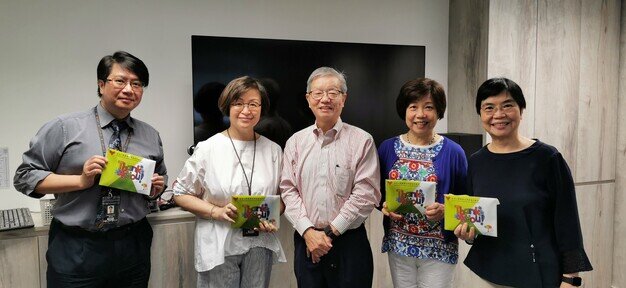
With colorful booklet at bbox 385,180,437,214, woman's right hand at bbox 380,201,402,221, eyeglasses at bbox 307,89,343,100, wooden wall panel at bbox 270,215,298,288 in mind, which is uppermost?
eyeglasses at bbox 307,89,343,100

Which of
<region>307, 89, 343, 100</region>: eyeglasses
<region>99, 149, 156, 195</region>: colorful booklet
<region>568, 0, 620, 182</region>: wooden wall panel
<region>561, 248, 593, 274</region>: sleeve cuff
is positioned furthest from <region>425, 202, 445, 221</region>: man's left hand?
<region>568, 0, 620, 182</region>: wooden wall panel

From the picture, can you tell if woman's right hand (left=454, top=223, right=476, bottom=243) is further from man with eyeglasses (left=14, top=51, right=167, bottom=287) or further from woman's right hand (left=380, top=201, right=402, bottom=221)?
man with eyeglasses (left=14, top=51, right=167, bottom=287)

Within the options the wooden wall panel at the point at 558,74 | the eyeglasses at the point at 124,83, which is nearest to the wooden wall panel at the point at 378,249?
the wooden wall panel at the point at 558,74

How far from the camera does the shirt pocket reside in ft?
6.15

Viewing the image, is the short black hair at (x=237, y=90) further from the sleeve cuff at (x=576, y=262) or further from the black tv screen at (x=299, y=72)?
the sleeve cuff at (x=576, y=262)

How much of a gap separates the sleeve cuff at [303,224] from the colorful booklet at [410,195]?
35 cm

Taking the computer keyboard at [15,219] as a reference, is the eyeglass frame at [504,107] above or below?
above

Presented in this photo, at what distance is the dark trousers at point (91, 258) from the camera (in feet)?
5.51

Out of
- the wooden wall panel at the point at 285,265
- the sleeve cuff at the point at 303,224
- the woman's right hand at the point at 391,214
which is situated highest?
the woman's right hand at the point at 391,214

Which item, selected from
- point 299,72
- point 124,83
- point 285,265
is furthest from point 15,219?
point 299,72

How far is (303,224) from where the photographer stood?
1.85 meters

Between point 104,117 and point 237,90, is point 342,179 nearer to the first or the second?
point 237,90

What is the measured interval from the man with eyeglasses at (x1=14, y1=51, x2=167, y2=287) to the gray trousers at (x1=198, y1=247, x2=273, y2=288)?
1.04 feet

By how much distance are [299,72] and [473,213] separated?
1476 mm
